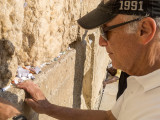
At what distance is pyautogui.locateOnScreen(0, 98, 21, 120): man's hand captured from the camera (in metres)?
1.47

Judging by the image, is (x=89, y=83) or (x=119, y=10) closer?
(x=119, y=10)

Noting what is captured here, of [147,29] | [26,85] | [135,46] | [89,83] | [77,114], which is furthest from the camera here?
[89,83]

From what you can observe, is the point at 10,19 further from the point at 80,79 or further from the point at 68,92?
the point at 80,79

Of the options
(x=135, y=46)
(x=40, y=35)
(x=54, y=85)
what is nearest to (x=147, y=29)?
(x=135, y=46)

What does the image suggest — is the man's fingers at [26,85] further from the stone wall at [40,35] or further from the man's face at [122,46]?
the man's face at [122,46]

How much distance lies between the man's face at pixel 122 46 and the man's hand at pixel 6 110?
812mm

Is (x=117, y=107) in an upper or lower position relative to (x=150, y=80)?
lower

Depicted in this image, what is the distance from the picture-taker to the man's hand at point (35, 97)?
1777mm

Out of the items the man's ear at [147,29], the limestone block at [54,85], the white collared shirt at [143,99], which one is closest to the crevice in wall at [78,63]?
the limestone block at [54,85]

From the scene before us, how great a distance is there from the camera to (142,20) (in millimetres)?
1461

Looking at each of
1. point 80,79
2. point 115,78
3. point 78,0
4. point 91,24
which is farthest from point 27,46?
point 115,78

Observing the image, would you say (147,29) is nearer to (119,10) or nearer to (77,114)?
(119,10)

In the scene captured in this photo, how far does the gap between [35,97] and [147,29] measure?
1007 millimetres

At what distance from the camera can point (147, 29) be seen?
1458 mm
